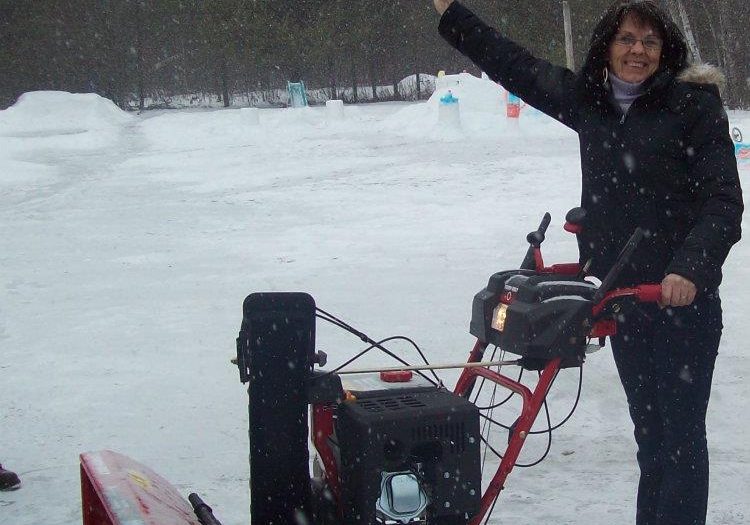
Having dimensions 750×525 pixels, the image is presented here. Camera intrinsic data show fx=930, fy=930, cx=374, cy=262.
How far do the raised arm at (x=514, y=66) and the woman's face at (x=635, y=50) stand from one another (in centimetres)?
18

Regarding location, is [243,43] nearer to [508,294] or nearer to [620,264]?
[508,294]

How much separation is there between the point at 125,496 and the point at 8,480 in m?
1.62

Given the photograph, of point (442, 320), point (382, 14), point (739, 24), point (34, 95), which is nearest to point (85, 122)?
point (34, 95)

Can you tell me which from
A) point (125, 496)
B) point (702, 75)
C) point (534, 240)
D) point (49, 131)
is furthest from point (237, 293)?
point (49, 131)

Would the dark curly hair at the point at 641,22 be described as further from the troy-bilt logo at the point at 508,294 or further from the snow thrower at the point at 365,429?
the troy-bilt logo at the point at 508,294

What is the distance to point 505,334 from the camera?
2574mm

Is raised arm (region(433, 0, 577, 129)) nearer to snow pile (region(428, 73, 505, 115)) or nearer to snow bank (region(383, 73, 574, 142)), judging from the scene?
snow bank (region(383, 73, 574, 142))

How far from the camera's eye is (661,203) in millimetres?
2561

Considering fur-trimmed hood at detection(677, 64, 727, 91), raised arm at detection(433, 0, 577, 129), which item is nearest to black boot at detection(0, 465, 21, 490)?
raised arm at detection(433, 0, 577, 129)

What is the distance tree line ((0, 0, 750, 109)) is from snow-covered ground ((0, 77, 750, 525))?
20.7 meters

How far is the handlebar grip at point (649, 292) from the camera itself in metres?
2.38

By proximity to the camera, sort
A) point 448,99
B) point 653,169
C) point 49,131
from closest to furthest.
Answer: point 653,169
point 448,99
point 49,131

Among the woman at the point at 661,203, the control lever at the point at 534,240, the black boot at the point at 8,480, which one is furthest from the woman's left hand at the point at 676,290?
the black boot at the point at 8,480

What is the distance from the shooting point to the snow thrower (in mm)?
2342
